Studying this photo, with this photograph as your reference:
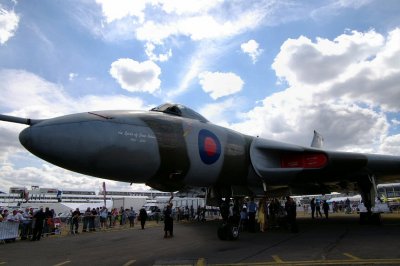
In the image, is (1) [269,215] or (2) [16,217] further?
(2) [16,217]

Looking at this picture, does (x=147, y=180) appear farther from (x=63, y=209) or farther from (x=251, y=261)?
(x=63, y=209)

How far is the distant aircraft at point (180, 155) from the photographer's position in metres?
6.12

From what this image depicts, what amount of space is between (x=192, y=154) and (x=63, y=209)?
167 feet

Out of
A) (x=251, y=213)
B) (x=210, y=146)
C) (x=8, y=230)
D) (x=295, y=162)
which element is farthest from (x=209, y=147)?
(x=8, y=230)

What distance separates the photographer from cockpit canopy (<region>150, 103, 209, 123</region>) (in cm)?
885

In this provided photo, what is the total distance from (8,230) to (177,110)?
11.7 metres

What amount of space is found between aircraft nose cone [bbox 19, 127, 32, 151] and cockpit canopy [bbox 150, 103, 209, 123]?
3.41m

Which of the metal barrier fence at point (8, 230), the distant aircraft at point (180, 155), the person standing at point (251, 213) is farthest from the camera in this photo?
the metal barrier fence at point (8, 230)

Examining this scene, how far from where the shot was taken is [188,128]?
27.5 ft

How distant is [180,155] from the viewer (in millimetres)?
7875

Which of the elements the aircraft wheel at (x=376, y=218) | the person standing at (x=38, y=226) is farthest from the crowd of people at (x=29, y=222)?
the aircraft wheel at (x=376, y=218)

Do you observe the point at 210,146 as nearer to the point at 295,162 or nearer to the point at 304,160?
the point at 295,162

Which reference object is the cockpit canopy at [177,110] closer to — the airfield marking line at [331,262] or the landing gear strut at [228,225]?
the landing gear strut at [228,225]

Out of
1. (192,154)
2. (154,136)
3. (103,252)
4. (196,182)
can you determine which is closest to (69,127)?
(154,136)
